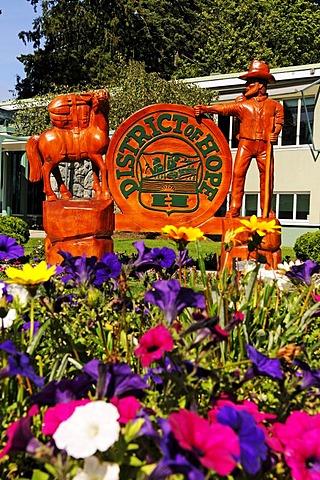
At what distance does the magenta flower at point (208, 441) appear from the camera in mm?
1059

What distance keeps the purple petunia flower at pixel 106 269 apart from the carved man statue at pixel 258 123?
5954 mm

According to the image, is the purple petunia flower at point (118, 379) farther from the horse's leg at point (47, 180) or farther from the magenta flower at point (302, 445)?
the horse's leg at point (47, 180)

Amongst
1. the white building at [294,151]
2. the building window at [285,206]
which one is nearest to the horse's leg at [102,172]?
the white building at [294,151]

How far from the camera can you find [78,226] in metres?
7.65

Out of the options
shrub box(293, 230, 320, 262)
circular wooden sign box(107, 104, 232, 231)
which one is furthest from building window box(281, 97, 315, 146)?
circular wooden sign box(107, 104, 232, 231)

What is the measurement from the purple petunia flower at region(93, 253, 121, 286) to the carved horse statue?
5.75 metres

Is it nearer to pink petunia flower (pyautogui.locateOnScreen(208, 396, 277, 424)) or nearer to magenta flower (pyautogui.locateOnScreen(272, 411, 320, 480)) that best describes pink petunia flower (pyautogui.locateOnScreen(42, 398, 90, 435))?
pink petunia flower (pyautogui.locateOnScreen(208, 396, 277, 424))

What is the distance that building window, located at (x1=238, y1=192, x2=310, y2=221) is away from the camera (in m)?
18.6

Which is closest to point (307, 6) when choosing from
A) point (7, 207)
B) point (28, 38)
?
point (28, 38)

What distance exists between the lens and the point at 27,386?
181 cm

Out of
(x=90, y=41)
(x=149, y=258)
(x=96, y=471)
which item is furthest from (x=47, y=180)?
(x=90, y=41)

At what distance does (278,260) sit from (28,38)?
26213 mm

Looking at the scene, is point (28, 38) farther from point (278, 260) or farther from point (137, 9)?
point (278, 260)

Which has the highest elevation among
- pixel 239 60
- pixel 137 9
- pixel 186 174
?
pixel 137 9
